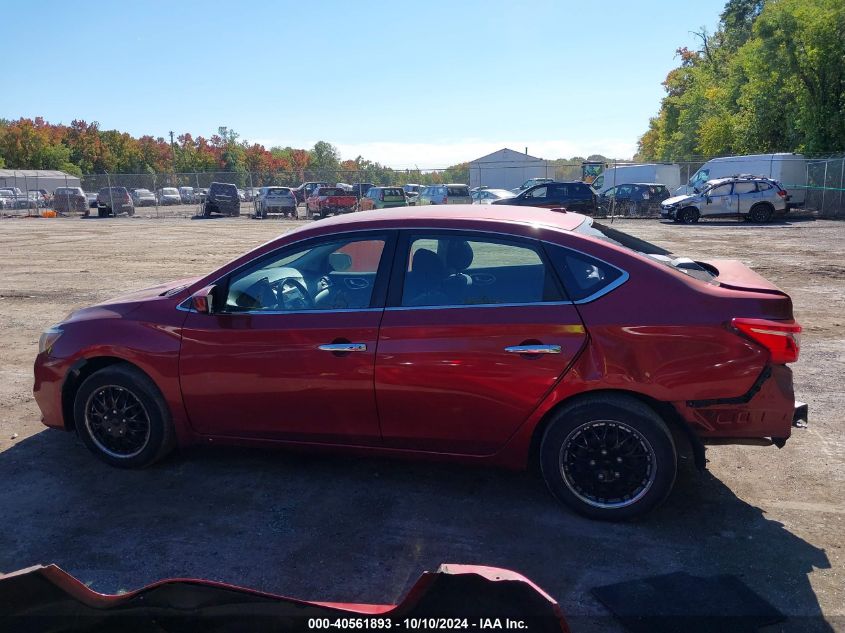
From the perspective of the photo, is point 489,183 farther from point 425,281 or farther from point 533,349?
point 533,349

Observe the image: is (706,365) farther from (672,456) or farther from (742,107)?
(742,107)

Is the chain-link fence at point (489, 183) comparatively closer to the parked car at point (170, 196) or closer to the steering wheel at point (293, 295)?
the parked car at point (170, 196)

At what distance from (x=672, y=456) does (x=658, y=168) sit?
35.5 metres

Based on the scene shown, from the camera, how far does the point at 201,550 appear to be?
3641 millimetres

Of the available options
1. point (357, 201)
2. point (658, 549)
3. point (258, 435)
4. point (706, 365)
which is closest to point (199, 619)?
point (258, 435)

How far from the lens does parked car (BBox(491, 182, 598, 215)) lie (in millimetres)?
26922

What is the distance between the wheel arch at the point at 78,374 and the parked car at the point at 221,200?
3399 cm

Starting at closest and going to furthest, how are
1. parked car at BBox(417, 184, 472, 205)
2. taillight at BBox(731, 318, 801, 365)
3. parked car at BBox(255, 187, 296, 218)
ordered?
taillight at BBox(731, 318, 801, 365), parked car at BBox(417, 184, 472, 205), parked car at BBox(255, 187, 296, 218)

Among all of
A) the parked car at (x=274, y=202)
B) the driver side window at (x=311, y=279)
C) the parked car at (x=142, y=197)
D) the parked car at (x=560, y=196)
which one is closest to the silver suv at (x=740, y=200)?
the parked car at (x=560, y=196)

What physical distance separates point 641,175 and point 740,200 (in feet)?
33.8

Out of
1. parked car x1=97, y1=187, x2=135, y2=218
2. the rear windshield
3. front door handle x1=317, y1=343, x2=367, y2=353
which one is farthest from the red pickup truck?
front door handle x1=317, y1=343, x2=367, y2=353

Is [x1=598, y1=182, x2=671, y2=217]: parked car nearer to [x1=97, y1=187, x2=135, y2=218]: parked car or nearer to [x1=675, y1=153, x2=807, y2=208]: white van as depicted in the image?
[x1=675, y1=153, x2=807, y2=208]: white van

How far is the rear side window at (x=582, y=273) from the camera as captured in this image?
152 inches

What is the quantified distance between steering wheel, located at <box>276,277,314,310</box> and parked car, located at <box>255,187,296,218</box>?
32.4 metres
